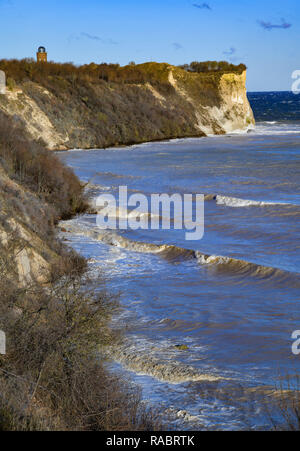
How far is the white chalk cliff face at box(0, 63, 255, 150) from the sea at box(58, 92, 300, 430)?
1565 centimetres

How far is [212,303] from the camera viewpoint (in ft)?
30.9

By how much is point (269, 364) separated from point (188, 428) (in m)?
1.98

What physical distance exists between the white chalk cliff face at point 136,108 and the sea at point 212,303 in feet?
51.3

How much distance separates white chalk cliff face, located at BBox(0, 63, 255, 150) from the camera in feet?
129

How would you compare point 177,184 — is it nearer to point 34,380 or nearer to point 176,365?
point 176,365

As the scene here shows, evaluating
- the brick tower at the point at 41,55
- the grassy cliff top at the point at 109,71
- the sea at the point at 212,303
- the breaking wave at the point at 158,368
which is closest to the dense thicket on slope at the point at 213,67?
the grassy cliff top at the point at 109,71

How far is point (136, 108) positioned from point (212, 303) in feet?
135

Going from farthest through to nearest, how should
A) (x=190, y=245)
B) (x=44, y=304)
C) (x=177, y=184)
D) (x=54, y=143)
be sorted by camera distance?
(x=54, y=143), (x=177, y=184), (x=190, y=245), (x=44, y=304)

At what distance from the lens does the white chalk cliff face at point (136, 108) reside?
1549 inches

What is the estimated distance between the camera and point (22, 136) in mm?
17734

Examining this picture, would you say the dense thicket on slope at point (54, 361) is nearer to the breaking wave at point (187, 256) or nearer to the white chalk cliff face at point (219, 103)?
the breaking wave at point (187, 256)

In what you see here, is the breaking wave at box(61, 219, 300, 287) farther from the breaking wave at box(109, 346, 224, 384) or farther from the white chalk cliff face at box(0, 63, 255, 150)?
the white chalk cliff face at box(0, 63, 255, 150)

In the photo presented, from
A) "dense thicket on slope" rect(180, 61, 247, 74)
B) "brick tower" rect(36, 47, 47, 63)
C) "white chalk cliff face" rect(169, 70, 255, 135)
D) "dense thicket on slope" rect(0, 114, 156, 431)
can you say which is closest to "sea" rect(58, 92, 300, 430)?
"dense thicket on slope" rect(0, 114, 156, 431)
